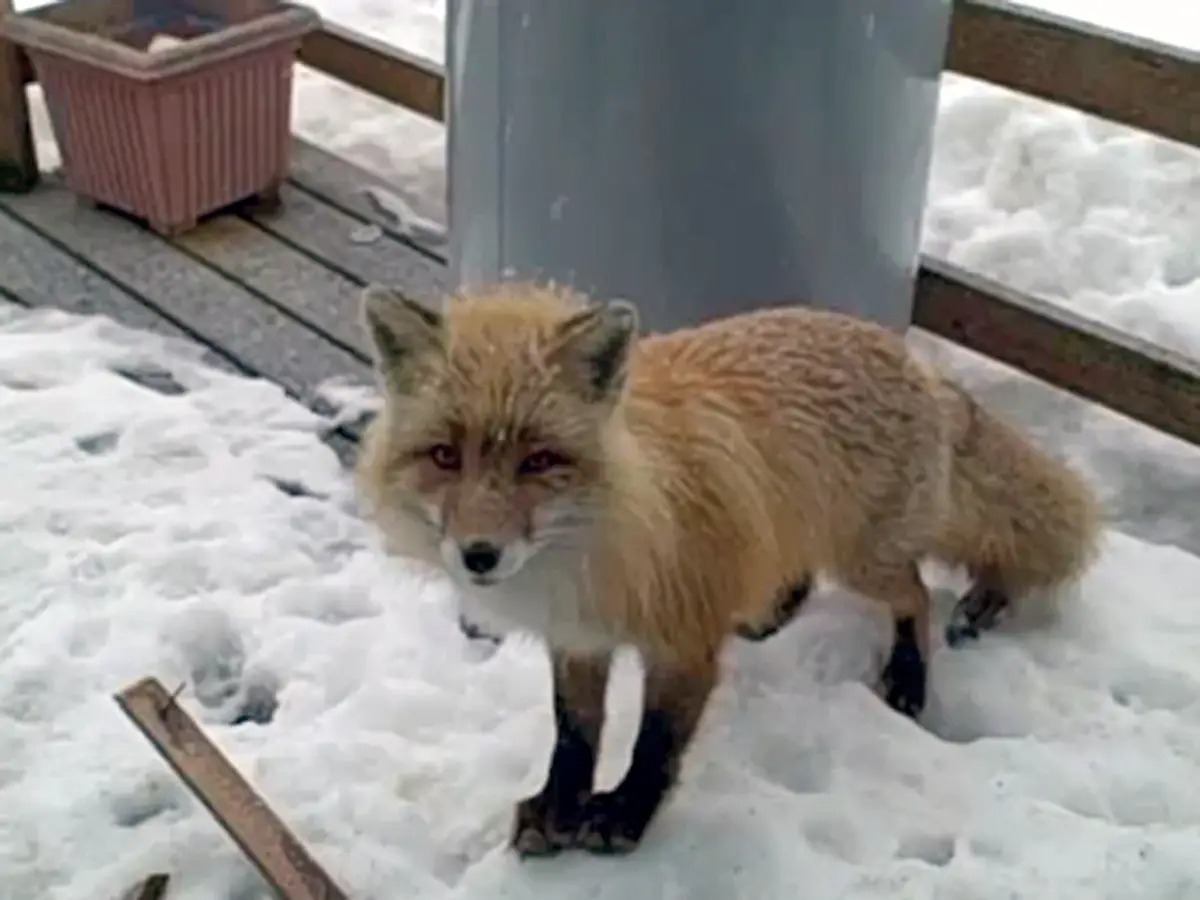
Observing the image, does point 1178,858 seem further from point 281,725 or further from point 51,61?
point 51,61

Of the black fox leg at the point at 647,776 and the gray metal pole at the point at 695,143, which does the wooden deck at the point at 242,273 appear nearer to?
the gray metal pole at the point at 695,143

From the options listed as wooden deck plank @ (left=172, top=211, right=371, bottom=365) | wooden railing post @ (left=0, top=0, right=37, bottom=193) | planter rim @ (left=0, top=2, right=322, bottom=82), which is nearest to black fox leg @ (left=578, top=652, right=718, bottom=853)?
wooden deck plank @ (left=172, top=211, right=371, bottom=365)

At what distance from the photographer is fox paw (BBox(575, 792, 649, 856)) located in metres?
1.75

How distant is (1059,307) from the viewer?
262 cm

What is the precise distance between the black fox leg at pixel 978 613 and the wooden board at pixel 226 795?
89 cm

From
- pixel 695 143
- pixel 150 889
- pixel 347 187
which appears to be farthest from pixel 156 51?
pixel 150 889

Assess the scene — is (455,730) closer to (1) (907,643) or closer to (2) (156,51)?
(1) (907,643)

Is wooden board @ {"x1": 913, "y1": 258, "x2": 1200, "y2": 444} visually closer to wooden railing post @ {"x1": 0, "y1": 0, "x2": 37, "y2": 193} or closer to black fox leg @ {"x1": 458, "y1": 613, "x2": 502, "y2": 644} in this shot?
black fox leg @ {"x1": 458, "y1": 613, "x2": 502, "y2": 644}

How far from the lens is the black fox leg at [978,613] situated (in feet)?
6.93

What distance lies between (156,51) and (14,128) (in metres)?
0.49

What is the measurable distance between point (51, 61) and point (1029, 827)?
7.51ft

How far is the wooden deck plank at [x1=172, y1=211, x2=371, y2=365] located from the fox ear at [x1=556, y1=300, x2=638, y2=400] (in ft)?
4.55

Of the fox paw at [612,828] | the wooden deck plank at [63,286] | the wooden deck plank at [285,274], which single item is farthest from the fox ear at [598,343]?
the wooden deck plank at [63,286]

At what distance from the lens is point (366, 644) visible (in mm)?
2098
